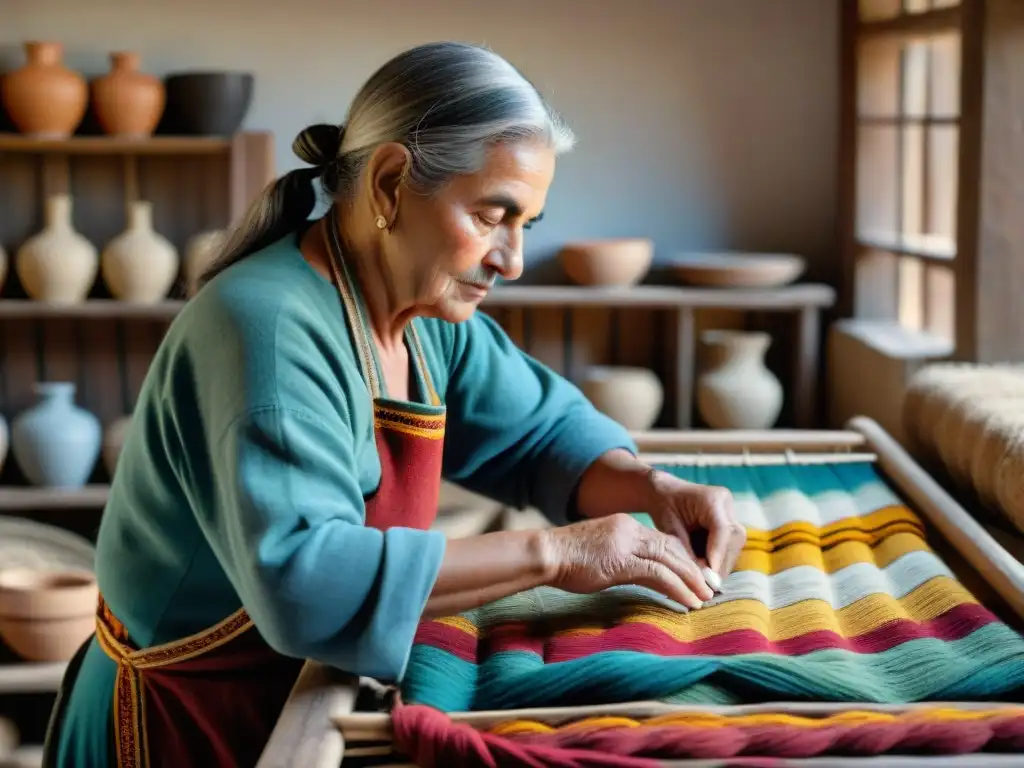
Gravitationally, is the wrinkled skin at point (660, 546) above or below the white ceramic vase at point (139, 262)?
below

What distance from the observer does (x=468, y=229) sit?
1360mm

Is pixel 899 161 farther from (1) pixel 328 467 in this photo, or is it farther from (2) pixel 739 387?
(1) pixel 328 467

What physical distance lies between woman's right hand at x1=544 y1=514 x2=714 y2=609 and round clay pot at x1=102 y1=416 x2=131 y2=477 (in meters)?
2.68

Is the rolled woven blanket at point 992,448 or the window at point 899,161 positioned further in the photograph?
the window at point 899,161

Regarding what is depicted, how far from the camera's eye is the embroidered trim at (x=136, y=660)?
139cm

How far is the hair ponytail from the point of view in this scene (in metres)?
1.46

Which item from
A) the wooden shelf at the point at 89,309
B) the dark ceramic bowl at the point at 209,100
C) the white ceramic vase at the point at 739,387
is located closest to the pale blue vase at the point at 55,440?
the wooden shelf at the point at 89,309

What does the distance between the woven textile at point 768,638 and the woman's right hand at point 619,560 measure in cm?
4

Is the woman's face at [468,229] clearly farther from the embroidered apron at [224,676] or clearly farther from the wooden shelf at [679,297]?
the wooden shelf at [679,297]

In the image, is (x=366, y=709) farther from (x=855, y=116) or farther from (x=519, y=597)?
(x=855, y=116)

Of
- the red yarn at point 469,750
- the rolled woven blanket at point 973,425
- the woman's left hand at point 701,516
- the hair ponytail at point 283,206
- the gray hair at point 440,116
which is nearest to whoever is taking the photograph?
the red yarn at point 469,750

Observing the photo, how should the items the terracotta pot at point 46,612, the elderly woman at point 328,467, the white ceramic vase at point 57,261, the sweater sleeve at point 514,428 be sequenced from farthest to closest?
the white ceramic vase at point 57,261 → the terracotta pot at point 46,612 → the sweater sleeve at point 514,428 → the elderly woman at point 328,467

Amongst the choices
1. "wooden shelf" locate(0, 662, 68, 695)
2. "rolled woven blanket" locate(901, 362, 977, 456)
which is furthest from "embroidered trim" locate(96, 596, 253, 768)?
"wooden shelf" locate(0, 662, 68, 695)

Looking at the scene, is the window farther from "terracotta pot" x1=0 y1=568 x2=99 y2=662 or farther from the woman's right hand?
"terracotta pot" x1=0 y1=568 x2=99 y2=662
